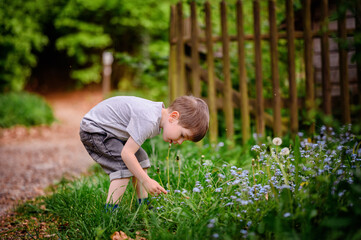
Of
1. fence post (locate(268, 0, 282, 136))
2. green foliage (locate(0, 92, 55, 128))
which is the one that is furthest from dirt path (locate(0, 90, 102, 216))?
fence post (locate(268, 0, 282, 136))

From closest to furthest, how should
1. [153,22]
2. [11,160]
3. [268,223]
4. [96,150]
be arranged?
[268,223] < [96,150] < [11,160] < [153,22]

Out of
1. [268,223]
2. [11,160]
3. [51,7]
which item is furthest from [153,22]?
[268,223]

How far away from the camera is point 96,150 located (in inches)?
88.5

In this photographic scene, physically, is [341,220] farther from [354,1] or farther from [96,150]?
[96,150]

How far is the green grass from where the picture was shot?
1.52 m

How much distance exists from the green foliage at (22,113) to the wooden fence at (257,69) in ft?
17.8

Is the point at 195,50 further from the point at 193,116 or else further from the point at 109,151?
the point at 109,151

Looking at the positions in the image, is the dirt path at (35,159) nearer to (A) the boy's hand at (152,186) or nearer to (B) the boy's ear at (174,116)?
(A) the boy's hand at (152,186)

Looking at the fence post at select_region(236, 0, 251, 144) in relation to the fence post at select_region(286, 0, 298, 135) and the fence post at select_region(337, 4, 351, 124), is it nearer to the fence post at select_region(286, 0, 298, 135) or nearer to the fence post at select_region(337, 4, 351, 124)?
the fence post at select_region(286, 0, 298, 135)

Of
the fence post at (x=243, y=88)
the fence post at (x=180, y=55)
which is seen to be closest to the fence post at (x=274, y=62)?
the fence post at (x=243, y=88)

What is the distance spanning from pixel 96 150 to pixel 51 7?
1575 centimetres

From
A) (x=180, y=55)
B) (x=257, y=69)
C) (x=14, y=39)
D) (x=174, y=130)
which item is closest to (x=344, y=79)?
(x=257, y=69)

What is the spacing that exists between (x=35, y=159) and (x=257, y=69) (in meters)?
3.81

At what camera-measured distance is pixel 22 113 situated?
27.3 feet
